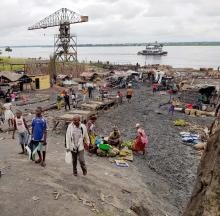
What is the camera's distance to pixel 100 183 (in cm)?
1030

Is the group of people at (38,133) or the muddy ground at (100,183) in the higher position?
the group of people at (38,133)

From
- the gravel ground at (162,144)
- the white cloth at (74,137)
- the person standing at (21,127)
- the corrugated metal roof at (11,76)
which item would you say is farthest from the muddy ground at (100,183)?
the corrugated metal roof at (11,76)

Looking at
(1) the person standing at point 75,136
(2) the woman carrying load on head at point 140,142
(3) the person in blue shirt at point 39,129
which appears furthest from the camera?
(2) the woman carrying load on head at point 140,142

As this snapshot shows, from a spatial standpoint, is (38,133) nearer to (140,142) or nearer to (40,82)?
(140,142)

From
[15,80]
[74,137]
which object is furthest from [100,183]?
[15,80]

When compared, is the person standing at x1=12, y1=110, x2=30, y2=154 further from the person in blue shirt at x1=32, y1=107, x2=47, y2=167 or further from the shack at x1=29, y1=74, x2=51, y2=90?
the shack at x1=29, y1=74, x2=51, y2=90

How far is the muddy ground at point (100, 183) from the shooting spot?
8.25 meters

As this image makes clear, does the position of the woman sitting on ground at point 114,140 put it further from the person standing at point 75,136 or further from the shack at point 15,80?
the shack at point 15,80

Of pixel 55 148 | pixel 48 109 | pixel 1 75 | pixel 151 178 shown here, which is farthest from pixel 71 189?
pixel 1 75

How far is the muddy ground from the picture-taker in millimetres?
8250

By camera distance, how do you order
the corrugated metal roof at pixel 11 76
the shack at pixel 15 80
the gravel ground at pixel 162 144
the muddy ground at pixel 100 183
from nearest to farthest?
the muddy ground at pixel 100 183
the gravel ground at pixel 162 144
the corrugated metal roof at pixel 11 76
the shack at pixel 15 80

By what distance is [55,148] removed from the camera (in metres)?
14.9

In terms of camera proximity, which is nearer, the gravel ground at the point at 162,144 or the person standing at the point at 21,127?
the person standing at the point at 21,127

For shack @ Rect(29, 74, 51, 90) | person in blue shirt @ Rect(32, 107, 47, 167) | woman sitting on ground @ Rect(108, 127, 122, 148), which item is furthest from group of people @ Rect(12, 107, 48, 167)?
shack @ Rect(29, 74, 51, 90)
